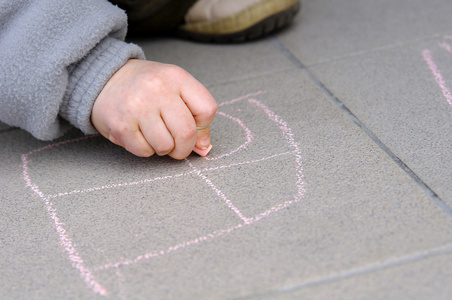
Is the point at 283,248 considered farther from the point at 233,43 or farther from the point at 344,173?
the point at 233,43

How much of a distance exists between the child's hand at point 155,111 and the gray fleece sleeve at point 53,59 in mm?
38

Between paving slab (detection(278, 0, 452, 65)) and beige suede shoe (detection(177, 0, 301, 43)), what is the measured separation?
0.06m

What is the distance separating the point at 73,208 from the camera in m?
0.83

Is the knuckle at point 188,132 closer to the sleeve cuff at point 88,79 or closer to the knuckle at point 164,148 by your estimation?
the knuckle at point 164,148

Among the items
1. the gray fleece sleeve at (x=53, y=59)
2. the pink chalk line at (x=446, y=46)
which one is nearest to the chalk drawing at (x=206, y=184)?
the gray fleece sleeve at (x=53, y=59)

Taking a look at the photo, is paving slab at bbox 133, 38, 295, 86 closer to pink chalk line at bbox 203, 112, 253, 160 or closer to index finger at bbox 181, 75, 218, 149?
pink chalk line at bbox 203, 112, 253, 160

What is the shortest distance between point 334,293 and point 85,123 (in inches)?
20.7

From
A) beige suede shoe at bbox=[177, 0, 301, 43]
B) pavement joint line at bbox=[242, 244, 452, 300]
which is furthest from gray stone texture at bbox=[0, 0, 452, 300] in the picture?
beige suede shoe at bbox=[177, 0, 301, 43]

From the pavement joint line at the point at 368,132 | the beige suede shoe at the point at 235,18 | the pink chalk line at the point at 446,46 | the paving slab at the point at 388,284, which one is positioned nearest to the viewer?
the paving slab at the point at 388,284

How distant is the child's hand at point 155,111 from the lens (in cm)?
87

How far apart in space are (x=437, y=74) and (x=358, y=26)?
1.09ft

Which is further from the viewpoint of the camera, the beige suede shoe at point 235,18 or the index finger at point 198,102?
the beige suede shoe at point 235,18

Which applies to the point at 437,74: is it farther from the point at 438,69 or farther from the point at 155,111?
the point at 155,111

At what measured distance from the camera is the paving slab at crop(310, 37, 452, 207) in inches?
33.9
